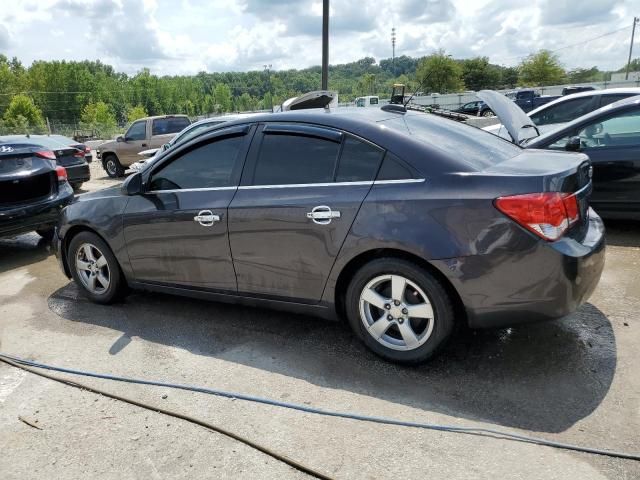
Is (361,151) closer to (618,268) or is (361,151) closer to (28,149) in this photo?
(618,268)

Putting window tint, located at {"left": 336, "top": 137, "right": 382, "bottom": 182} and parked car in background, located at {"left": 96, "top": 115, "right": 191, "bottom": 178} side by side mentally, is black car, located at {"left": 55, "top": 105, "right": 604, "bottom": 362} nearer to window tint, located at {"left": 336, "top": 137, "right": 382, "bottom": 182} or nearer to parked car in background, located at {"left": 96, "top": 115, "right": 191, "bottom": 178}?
window tint, located at {"left": 336, "top": 137, "right": 382, "bottom": 182}

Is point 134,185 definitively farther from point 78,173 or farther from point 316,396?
point 78,173

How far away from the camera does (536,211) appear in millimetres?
2791

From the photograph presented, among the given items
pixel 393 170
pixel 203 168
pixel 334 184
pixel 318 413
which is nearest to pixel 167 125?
pixel 203 168

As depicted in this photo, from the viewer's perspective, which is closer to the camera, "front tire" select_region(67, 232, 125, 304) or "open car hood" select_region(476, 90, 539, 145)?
"front tire" select_region(67, 232, 125, 304)

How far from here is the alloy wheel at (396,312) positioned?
10.2 feet

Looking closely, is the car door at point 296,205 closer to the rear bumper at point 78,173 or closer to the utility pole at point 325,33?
the rear bumper at point 78,173

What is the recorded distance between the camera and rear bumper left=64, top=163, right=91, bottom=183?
447 inches

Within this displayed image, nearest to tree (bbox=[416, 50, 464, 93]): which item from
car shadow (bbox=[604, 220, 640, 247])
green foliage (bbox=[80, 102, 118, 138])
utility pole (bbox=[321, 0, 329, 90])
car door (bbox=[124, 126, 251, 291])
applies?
green foliage (bbox=[80, 102, 118, 138])

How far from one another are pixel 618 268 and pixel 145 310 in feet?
14.3

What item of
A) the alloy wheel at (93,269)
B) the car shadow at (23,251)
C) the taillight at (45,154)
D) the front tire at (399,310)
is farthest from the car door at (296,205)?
the taillight at (45,154)

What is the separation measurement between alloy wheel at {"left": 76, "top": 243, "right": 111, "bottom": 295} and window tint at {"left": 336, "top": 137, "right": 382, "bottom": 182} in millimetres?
2473

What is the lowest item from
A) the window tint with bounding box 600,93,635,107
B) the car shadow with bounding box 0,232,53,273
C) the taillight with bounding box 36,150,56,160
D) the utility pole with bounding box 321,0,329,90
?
the car shadow with bounding box 0,232,53,273

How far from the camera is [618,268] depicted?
189 inches
